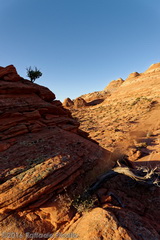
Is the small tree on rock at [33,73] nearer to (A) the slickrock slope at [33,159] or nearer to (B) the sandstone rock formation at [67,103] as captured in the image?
(A) the slickrock slope at [33,159]

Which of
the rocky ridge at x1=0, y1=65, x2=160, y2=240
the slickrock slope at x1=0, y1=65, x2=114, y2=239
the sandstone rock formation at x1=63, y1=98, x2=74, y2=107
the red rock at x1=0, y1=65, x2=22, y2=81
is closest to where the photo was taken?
the rocky ridge at x1=0, y1=65, x2=160, y2=240

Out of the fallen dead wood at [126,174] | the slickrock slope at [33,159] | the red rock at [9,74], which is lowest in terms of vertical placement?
Answer: the fallen dead wood at [126,174]

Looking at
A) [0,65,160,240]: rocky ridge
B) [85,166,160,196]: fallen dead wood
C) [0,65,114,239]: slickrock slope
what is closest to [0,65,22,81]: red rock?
[0,65,114,239]: slickrock slope

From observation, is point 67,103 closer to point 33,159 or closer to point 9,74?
point 9,74

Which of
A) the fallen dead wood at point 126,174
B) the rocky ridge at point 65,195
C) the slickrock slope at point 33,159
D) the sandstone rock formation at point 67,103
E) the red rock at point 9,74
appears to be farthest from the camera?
the sandstone rock formation at point 67,103

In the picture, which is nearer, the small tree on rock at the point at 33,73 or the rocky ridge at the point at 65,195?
the rocky ridge at the point at 65,195

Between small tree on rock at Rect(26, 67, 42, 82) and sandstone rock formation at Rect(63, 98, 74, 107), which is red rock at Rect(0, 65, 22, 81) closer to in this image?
small tree on rock at Rect(26, 67, 42, 82)

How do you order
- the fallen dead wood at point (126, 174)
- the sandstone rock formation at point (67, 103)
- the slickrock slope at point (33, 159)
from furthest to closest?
the sandstone rock formation at point (67, 103), the fallen dead wood at point (126, 174), the slickrock slope at point (33, 159)

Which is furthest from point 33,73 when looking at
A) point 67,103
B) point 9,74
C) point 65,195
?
point 67,103

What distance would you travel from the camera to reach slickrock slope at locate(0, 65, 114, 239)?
480 cm

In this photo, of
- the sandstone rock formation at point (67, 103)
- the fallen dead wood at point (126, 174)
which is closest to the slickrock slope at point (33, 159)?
the fallen dead wood at point (126, 174)

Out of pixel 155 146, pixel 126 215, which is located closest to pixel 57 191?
pixel 126 215

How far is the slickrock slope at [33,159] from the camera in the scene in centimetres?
480

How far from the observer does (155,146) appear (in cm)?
1348
